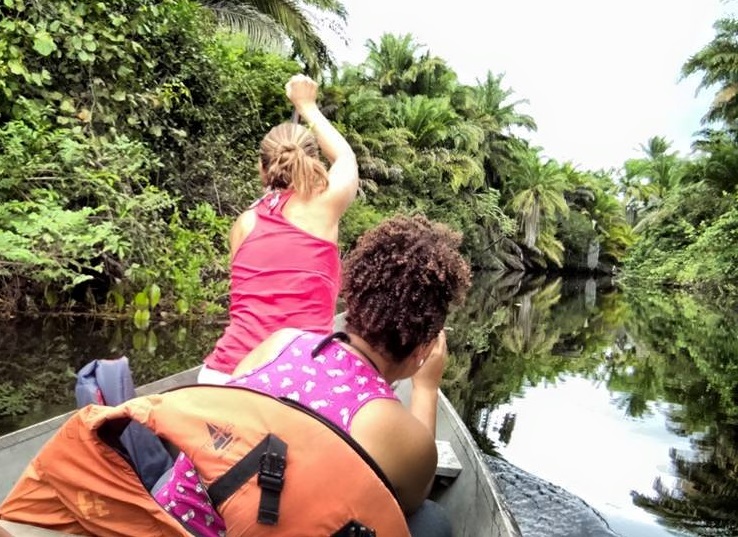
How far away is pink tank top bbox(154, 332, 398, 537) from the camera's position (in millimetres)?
1410

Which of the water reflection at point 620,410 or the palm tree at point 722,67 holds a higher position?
the palm tree at point 722,67

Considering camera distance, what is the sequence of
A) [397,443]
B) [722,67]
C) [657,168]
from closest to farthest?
[397,443] → [722,67] → [657,168]

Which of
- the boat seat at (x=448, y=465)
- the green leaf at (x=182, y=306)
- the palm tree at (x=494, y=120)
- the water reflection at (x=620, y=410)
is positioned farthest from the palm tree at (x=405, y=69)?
the boat seat at (x=448, y=465)

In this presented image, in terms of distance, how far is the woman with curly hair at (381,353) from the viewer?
4.57ft

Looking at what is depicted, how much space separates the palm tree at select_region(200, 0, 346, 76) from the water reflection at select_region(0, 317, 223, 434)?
8.12 meters

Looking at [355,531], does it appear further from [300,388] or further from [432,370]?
[432,370]

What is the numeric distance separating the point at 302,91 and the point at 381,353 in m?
1.24

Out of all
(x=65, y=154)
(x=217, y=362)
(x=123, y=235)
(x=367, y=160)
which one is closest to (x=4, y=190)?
(x=65, y=154)

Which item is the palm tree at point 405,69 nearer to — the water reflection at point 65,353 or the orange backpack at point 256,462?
the water reflection at point 65,353

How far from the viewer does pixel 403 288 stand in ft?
5.06

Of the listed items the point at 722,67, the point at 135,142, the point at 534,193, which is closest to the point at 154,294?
the point at 135,142

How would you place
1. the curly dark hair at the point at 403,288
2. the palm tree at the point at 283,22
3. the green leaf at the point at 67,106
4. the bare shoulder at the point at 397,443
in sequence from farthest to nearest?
the palm tree at the point at 283,22 → the green leaf at the point at 67,106 → the curly dark hair at the point at 403,288 → the bare shoulder at the point at 397,443

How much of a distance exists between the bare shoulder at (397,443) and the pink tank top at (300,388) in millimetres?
30

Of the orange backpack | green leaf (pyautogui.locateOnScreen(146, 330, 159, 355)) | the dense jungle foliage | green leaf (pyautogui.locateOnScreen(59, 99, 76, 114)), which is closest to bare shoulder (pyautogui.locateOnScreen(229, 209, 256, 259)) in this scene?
the orange backpack
